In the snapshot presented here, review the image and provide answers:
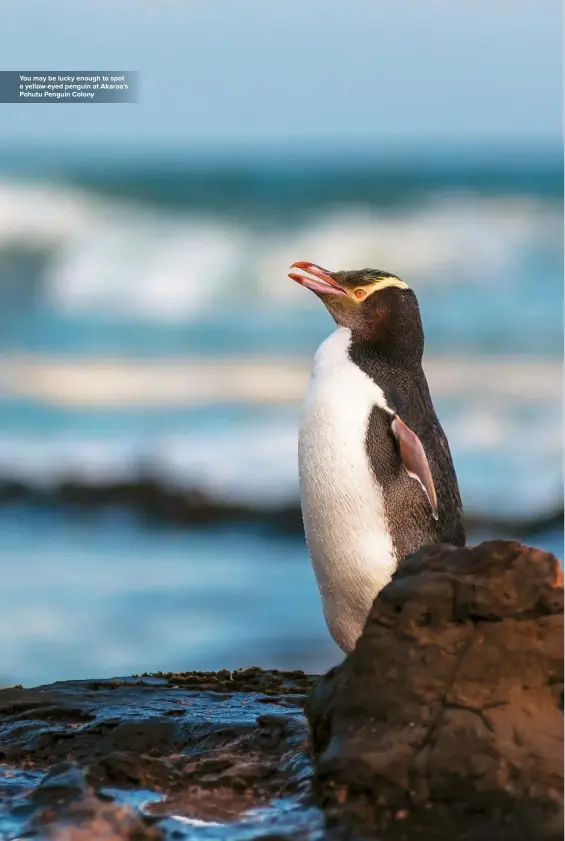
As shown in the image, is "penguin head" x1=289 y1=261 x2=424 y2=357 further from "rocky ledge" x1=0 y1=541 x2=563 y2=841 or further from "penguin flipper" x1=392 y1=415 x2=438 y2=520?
"rocky ledge" x1=0 y1=541 x2=563 y2=841

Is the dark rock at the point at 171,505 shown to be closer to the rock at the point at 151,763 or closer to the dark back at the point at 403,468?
the dark back at the point at 403,468

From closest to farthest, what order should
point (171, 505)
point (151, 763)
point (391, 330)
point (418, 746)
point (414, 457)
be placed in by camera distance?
point (418, 746)
point (151, 763)
point (414, 457)
point (391, 330)
point (171, 505)

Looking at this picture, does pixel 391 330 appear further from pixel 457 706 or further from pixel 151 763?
pixel 457 706

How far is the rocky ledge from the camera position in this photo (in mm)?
4512

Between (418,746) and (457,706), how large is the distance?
0.18m

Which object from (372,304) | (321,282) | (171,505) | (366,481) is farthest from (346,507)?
(171,505)

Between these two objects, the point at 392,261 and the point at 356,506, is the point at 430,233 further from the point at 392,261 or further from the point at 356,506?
the point at 356,506

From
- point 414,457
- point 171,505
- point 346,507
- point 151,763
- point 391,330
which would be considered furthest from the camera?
point 171,505

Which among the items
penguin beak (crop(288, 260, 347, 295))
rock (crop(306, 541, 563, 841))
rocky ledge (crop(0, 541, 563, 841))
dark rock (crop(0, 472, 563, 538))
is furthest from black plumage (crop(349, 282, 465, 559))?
dark rock (crop(0, 472, 563, 538))

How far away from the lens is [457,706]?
461 cm

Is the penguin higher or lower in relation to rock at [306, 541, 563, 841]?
higher

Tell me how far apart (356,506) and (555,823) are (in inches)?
110

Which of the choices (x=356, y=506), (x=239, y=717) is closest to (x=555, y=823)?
(x=239, y=717)

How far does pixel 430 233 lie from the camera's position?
2814 cm
